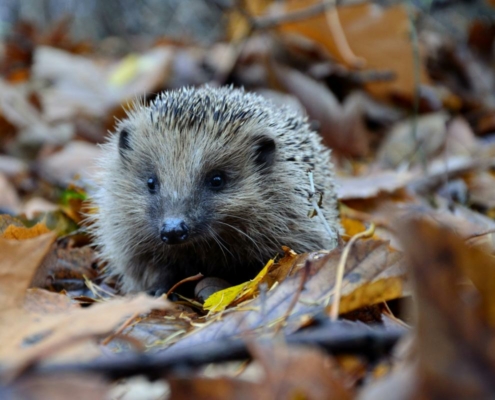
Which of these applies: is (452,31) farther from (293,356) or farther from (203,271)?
(293,356)

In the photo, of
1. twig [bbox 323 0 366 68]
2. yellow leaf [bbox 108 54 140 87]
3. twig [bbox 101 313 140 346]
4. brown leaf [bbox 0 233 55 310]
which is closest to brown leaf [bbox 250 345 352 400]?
twig [bbox 101 313 140 346]

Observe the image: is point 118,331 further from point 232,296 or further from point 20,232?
point 20,232

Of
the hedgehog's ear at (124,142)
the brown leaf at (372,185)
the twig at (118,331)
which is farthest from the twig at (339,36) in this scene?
the twig at (118,331)

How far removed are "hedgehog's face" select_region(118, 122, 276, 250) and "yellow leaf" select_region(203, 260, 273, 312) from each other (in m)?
0.40

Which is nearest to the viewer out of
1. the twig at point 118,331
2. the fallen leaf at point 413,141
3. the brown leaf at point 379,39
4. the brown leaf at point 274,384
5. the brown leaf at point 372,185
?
the brown leaf at point 274,384

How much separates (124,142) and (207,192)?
0.60 meters

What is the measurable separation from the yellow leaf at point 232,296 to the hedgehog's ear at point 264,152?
2.76ft

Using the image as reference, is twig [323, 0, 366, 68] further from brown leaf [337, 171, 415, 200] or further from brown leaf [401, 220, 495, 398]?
brown leaf [401, 220, 495, 398]

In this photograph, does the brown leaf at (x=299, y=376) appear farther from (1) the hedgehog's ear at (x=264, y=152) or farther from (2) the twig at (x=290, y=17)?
(2) the twig at (x=290, y=17)

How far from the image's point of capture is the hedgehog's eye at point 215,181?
2.88 m

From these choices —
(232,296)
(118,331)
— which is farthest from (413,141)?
(118,331)

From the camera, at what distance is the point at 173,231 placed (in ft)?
8.22

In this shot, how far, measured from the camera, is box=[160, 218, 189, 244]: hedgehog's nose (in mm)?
2506

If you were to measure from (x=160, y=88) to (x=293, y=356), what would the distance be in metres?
5.23
